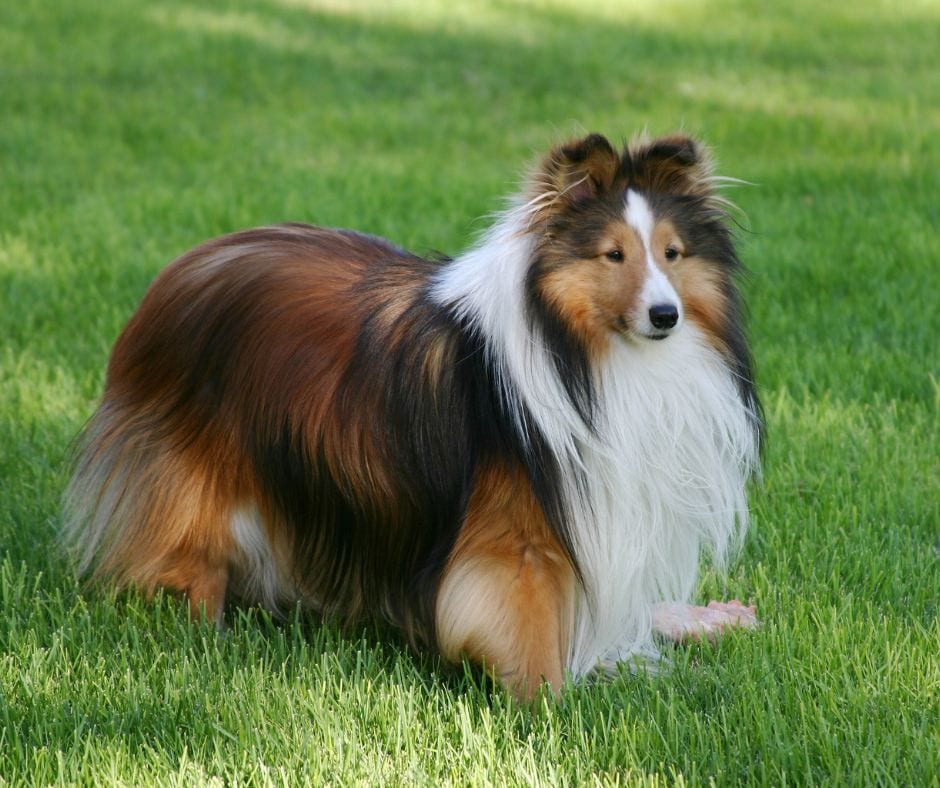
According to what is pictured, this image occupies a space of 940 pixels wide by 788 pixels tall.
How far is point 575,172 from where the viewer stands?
373 centimetres

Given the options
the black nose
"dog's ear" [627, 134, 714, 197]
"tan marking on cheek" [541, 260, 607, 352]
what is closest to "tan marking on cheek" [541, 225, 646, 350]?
"tan marking on cheek" [541, 260, 607, 352]

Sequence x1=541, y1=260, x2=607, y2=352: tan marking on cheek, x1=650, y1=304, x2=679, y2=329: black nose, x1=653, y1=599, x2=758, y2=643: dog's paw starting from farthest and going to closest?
x1=653, y1=599, x2=758, y2=643: dog's paw
x1=541, y1=260, x2=607, y2=352: tan marking on cheek
x1=650, y1=304, x2=679, y2=329: black nose

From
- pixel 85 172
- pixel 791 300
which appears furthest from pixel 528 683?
pixel 85 172

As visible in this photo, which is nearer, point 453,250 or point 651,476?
point 651,476

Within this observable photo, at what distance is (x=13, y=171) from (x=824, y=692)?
7807 mm

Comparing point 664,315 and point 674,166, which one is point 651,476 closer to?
point 664,315

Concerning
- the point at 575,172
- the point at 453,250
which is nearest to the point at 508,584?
the point at 575,172

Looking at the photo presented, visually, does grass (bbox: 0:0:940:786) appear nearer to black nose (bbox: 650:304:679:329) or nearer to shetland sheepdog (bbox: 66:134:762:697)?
shetland sheepdog (bbox: 66:134:762:697)

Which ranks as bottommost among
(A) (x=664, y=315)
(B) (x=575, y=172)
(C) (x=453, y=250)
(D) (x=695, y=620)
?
(D) (x=695, y=620)

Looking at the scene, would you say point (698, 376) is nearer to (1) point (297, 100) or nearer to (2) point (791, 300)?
(2) point (791, 300)

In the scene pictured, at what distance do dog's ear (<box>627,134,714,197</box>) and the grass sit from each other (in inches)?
18.0

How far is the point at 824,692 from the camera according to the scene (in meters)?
3.76

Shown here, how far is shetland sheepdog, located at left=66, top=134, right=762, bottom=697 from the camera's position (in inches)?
147

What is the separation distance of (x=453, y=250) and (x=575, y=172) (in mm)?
4428
